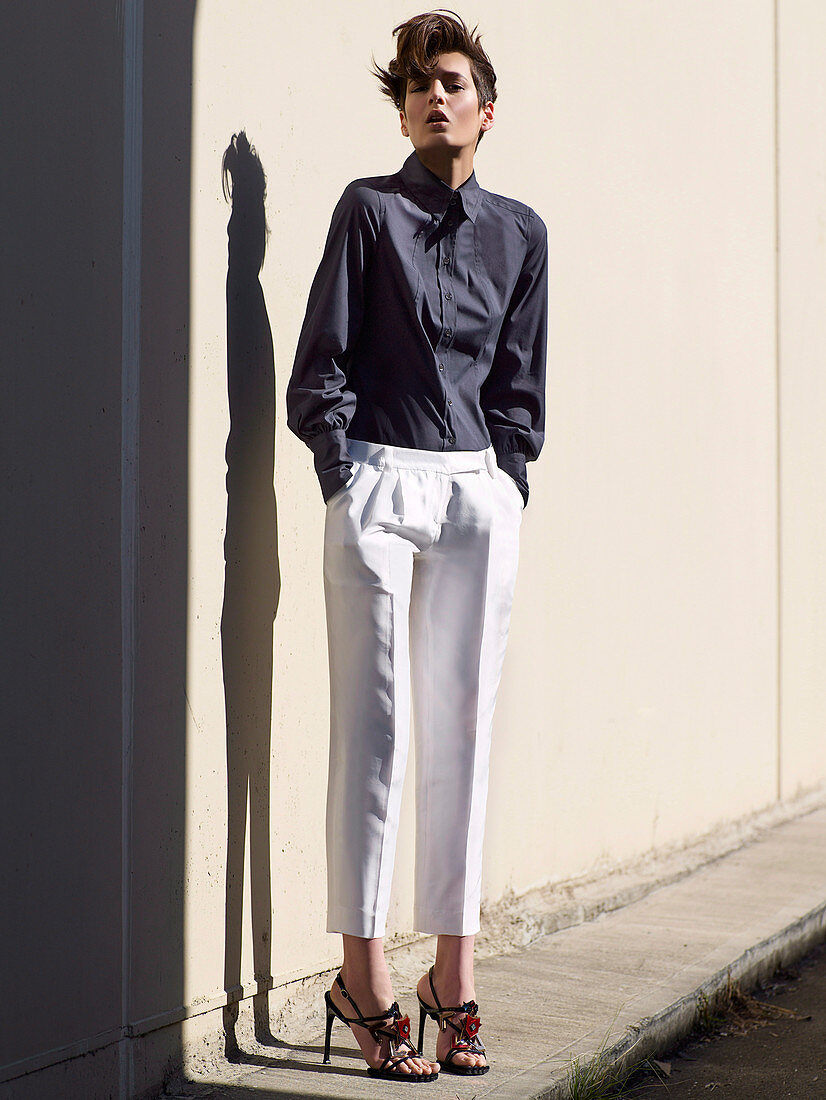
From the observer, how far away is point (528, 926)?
4.03 m

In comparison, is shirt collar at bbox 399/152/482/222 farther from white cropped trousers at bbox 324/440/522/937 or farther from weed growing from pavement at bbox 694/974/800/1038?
weed growing from pavement at bbox 694/974/800/1038

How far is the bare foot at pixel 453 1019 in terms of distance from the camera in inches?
110

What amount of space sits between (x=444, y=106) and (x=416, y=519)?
0.85m

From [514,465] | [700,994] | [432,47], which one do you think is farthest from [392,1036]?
[432,47]

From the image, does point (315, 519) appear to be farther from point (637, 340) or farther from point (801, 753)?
point (801, 753)

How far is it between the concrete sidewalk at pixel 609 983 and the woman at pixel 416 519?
0.14 meters

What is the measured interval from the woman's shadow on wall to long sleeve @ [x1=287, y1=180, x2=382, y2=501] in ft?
0.82

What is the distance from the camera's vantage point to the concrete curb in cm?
303

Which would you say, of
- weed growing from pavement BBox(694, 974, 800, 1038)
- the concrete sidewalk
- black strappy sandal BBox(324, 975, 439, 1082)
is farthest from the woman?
weed growing from pavement BBox(694, 974, 800, 1038)

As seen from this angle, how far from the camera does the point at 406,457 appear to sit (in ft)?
8.99

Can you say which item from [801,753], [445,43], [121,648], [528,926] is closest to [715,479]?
[801,753]

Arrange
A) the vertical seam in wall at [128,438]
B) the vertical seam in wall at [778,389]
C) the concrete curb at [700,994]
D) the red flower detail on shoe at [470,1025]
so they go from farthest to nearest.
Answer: the vertical seam in wall at [778,389], the concrete curb at [700,994], the red flower detail on shoe at [470,1025], the vertical seam in wall at [128,438]

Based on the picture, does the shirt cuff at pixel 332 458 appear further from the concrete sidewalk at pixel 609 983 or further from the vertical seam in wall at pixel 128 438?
the concrete sidewalk at pixel 609 983

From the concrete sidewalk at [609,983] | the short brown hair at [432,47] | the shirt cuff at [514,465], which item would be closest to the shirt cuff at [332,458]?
the shirt cuff at [514,465]
